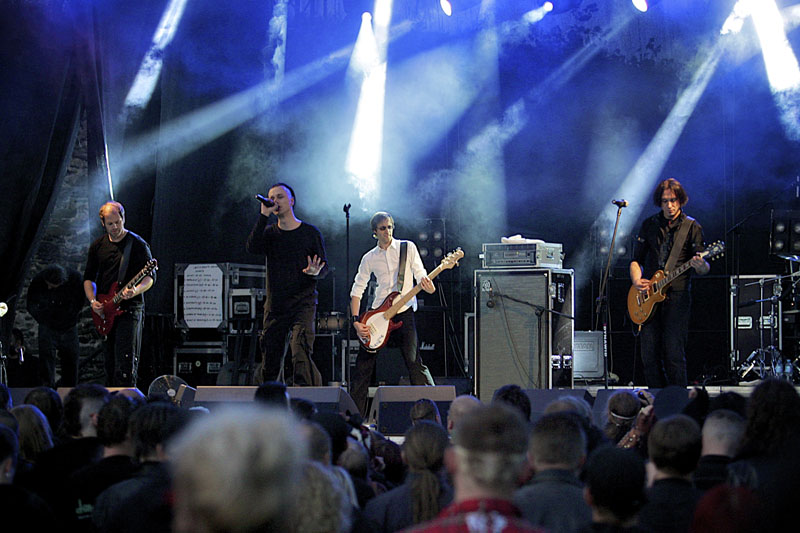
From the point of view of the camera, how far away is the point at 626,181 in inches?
487

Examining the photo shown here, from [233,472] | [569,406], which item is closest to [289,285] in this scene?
[569,406]

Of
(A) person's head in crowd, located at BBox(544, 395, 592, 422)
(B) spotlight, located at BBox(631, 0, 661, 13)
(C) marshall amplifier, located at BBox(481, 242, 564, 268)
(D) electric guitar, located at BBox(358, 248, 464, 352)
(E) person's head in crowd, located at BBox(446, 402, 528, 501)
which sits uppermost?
(B) spotlight, located at BBox(631, 0, 661, 13)

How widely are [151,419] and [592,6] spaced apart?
10703mm

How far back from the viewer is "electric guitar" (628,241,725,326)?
23.3 ft

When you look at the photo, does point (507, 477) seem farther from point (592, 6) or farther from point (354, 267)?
point (592, 6)

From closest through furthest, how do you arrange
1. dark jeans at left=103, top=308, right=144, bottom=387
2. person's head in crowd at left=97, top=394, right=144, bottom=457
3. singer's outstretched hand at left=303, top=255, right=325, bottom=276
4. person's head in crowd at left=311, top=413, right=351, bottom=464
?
person's head in crowd at left=97, top=394, right=144, bottom=457 < person's head in crowd at left=311, top=413, right=351, bottom=464 < singer's outstretched hand at left=303, top=255, right=325, bottom=276 < dark jeans at left=103, top=308, right=144, bottom=387

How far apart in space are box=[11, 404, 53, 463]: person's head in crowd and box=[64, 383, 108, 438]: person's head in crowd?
186 mm

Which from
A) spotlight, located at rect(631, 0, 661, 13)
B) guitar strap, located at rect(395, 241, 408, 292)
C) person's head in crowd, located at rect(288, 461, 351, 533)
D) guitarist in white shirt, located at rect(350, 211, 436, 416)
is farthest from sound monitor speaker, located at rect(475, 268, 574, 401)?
person's head in crowd, located at rect(288, 461, 351, 533)

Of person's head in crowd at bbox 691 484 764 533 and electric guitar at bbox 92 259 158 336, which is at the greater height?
electric guitar at bbox 92 259 158 336

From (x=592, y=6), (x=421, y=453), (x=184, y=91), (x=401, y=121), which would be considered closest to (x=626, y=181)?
(x=592, y=6)

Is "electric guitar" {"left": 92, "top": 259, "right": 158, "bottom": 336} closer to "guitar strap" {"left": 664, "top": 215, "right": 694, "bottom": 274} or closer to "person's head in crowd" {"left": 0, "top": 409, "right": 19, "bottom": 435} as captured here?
"person's head in crowd" {"left": 0, "top": 409, "right": 19, "bottom": 435}

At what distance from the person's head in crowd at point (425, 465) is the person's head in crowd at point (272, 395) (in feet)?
3.95

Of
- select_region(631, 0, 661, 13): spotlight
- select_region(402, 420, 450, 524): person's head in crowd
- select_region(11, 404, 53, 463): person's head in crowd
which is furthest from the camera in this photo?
select_region(631, 0, 661, 13): spotlight

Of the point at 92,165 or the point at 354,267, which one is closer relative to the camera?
the point at 92,165
